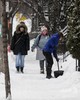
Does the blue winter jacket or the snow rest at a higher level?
the blue winter jacket

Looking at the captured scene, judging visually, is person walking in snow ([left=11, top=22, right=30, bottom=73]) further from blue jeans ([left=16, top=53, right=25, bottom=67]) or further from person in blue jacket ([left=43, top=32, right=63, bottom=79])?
person in blue jacket ([left=43, top=32, right=63, bottom=79])

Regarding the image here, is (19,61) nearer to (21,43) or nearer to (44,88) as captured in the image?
(21,43)

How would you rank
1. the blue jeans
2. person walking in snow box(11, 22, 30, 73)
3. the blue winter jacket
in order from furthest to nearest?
person walking in snow box(11, 22, 30, 73)
the blue jeans
the blue winter jacket

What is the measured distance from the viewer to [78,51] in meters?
12.0

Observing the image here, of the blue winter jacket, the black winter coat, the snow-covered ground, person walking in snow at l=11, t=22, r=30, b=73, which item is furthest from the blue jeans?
the blue winter jacket

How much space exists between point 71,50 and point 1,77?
2.43m

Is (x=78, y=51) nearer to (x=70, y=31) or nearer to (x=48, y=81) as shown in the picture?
(x=70, y=31)

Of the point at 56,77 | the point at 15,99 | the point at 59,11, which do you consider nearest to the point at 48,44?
the point at 56,77

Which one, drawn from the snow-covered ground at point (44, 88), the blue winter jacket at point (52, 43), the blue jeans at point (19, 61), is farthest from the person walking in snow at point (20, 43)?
the blue winter jacket at point (52, 43)

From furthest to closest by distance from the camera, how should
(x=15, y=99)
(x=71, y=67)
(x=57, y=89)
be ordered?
(x=71, y=67) < (x=57, y=89) < (x=15, y=99)

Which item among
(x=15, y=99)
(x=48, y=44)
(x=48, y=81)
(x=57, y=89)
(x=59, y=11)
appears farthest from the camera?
(x=59, y=11)

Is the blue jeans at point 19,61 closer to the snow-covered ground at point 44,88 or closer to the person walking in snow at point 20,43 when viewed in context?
the person walking in snow at point 20,43

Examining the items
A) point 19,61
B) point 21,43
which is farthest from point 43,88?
point 21,43

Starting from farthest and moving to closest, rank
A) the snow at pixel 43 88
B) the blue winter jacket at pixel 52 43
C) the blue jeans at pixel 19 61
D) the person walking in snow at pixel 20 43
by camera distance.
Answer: the person walking in snow at pixel 20 43 → the blue jeans at pixel 19 61 → the blue winter jacket at pixel 52 43 → the snow at pixel 43 88
